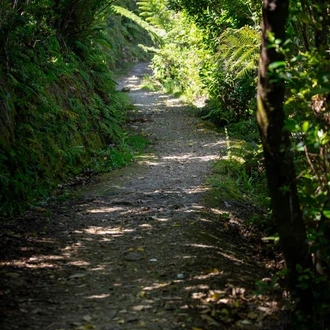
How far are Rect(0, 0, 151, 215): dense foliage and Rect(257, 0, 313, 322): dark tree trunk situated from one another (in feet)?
13.3

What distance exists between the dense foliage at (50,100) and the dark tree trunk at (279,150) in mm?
4042

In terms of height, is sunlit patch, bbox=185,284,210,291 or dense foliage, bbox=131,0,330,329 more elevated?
dense foliage, bbox=131,0,330,329

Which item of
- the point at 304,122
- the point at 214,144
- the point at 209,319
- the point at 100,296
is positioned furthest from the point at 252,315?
the point at 214,144

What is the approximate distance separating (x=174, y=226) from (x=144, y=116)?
10.5m

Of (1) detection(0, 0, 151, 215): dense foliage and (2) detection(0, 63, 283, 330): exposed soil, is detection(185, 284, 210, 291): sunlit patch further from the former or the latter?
(1) detection(0, 0, 151, 215): dense foliage

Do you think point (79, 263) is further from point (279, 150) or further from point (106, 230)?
point (279, 150)

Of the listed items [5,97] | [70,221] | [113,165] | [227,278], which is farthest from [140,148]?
[227,278]

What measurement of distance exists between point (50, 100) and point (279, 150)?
6.43m

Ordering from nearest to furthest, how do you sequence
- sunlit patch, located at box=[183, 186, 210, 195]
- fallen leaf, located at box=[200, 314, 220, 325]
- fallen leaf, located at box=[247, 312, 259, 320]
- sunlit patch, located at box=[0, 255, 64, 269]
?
1. fallen leaf, located at box=[200, 314, 220, 325]
2. fallen leaf, located at box=[247, 312, 259, 320]
3. sunlit patch, located at box=[0, 255, 64, 269]
4. sunlit patch, located at box=[183, 186, 210, 195]

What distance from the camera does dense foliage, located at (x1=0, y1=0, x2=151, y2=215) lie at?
744 cm

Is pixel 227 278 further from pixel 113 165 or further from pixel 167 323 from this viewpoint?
pixel 113 165

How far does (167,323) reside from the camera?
153 inches

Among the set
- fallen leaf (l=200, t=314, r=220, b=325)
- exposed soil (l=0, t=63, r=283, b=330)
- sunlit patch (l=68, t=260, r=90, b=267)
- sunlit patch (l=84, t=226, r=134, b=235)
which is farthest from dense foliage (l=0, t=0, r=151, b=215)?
fallen leaf (l=200, t=314, r=220, b=325)

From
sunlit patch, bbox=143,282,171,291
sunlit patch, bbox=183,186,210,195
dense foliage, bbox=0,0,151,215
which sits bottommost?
sunlit patch, bbox=143,282,171,291
